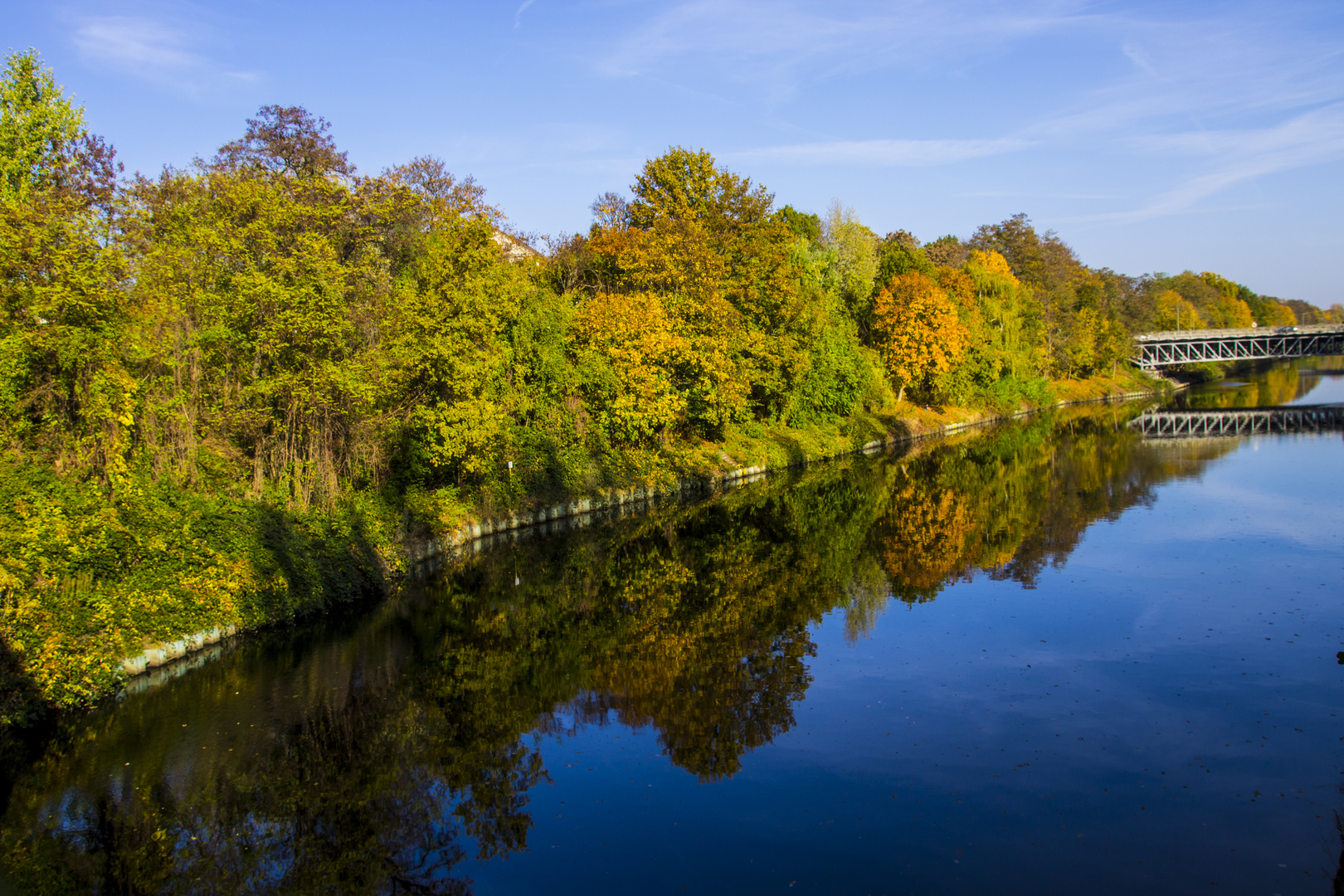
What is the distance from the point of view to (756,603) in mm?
23156

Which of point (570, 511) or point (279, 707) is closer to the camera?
point (279, 707)

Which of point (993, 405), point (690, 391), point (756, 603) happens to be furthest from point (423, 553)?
point (993, 405)

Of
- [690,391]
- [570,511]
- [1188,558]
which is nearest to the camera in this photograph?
[1188,558]

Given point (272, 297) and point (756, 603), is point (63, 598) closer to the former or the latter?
point (272, 297)

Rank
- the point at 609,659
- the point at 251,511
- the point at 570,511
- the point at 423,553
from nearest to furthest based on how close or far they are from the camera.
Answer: the point at 609,659, the point at 251,511, the point at 423,553, the point at 570,511

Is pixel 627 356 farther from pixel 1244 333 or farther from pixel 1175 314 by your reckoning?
pixel 1175 314

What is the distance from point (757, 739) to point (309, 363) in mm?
16050

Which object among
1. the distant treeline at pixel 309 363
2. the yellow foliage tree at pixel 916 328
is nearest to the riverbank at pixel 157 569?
the distant treeline at pixel 309 363

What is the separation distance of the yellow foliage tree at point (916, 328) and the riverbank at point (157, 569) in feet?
138

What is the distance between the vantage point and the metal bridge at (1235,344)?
98.2m

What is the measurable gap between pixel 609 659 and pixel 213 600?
893cm

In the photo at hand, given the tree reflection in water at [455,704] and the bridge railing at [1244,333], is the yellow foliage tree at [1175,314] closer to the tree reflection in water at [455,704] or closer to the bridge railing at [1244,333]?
the bridge railing at [1244,333]

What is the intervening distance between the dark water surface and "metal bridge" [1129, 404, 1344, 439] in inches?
1519

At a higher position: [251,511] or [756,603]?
[251,511]
